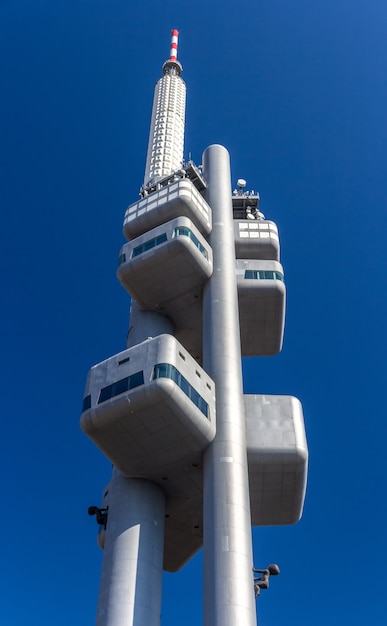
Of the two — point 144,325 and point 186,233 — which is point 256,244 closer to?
point 186,233

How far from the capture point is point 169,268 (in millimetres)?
55500

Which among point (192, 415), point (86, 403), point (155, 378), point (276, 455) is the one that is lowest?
point (192, 415)

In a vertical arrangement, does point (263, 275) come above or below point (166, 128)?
below

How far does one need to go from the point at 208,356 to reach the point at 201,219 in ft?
49.8

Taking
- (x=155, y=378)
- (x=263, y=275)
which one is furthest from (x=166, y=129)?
(x=155, y=378)

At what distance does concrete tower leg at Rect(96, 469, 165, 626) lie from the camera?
4112 cm

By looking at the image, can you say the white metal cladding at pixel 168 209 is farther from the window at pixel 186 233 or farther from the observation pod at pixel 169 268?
the window at pixel 186 233

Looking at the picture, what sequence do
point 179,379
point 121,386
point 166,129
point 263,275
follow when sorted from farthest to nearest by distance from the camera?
point 166,129, point 263,275, point 121,386, point 179,379

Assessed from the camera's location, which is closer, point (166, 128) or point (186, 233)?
point (186, 233)

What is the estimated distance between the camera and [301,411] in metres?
50.8

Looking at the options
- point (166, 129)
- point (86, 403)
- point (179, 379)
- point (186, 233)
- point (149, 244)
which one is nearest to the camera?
point (179, 379)

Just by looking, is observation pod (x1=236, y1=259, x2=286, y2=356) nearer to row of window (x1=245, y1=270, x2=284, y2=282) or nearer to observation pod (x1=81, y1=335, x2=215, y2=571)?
row of window (x1=245, y1=270, x2=284, y2=282)

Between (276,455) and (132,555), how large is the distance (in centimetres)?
1241

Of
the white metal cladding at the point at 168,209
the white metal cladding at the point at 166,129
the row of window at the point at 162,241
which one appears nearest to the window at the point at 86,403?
the row of window at the point at 162,241
